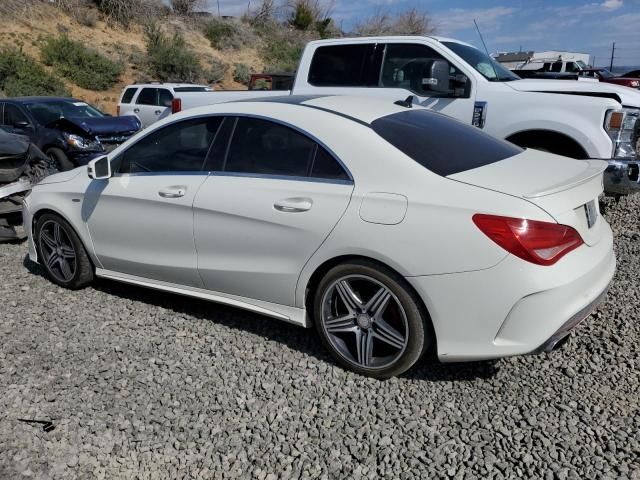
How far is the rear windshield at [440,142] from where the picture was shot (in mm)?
3295

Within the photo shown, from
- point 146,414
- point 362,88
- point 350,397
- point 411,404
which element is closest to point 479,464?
point 411,404

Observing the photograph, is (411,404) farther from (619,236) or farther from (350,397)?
(619,236)

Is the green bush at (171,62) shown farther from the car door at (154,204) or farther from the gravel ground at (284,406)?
the gravel ground at (284,406)

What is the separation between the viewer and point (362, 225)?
314 cm

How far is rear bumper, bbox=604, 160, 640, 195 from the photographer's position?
541 centimetres

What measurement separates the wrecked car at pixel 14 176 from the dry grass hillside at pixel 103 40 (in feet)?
60.1

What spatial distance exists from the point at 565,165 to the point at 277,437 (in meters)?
2.36

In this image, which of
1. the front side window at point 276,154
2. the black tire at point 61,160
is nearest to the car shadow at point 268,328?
the front side window at point 276,154

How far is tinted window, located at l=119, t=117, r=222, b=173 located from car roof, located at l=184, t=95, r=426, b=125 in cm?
12

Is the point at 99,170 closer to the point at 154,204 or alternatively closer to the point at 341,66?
the point at 154,204

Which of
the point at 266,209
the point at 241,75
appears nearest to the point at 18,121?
the point at 266,209

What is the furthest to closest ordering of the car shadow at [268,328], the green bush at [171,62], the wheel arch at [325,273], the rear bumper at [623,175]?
the green bush at [171,62], the rear bumper at [623,175], the car shadow at [268,328], the wheel arch at [325,273]

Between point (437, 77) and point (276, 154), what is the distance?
11.3 ft

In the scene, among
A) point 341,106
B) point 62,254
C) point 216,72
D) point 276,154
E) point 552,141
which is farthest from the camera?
point 216,72
